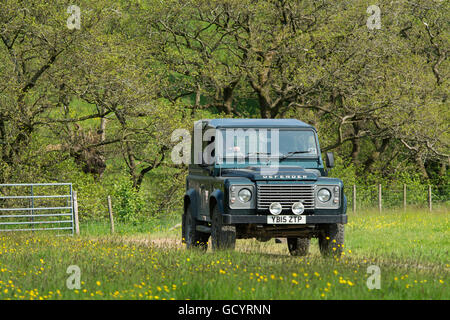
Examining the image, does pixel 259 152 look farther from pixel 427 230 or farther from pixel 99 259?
pixel 427 230

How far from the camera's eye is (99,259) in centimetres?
1202

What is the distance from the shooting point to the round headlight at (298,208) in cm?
1244

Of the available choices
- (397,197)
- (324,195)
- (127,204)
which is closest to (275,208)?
(324,195)

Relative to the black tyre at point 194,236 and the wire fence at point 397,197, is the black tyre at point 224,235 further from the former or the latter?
the wire fence at point 397,197

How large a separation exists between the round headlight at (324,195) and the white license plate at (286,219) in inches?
19.5

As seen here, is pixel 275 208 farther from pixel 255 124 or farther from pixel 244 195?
pixel 255 124

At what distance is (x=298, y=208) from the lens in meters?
12.4

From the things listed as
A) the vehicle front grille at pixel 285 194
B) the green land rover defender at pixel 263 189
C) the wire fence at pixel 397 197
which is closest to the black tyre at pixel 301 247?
the green land rover defender at pixel 263 189

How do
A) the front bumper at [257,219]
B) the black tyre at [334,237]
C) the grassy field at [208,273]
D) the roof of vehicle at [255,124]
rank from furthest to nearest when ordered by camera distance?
the roof of vehicle at [255,124] < the black tyre at [334,237] < the front bumper at [257,219] < the grassy field at [208,273]

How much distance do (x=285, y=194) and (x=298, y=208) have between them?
1.08 ft

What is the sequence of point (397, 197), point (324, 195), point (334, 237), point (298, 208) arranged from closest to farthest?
point (298, 208)
point (324, 195)
point (334, 237)
point (397, 197)

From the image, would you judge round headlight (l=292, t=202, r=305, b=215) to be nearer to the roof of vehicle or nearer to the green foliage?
the roof of vehicle

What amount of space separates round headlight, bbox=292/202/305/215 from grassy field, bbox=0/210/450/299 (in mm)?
852
